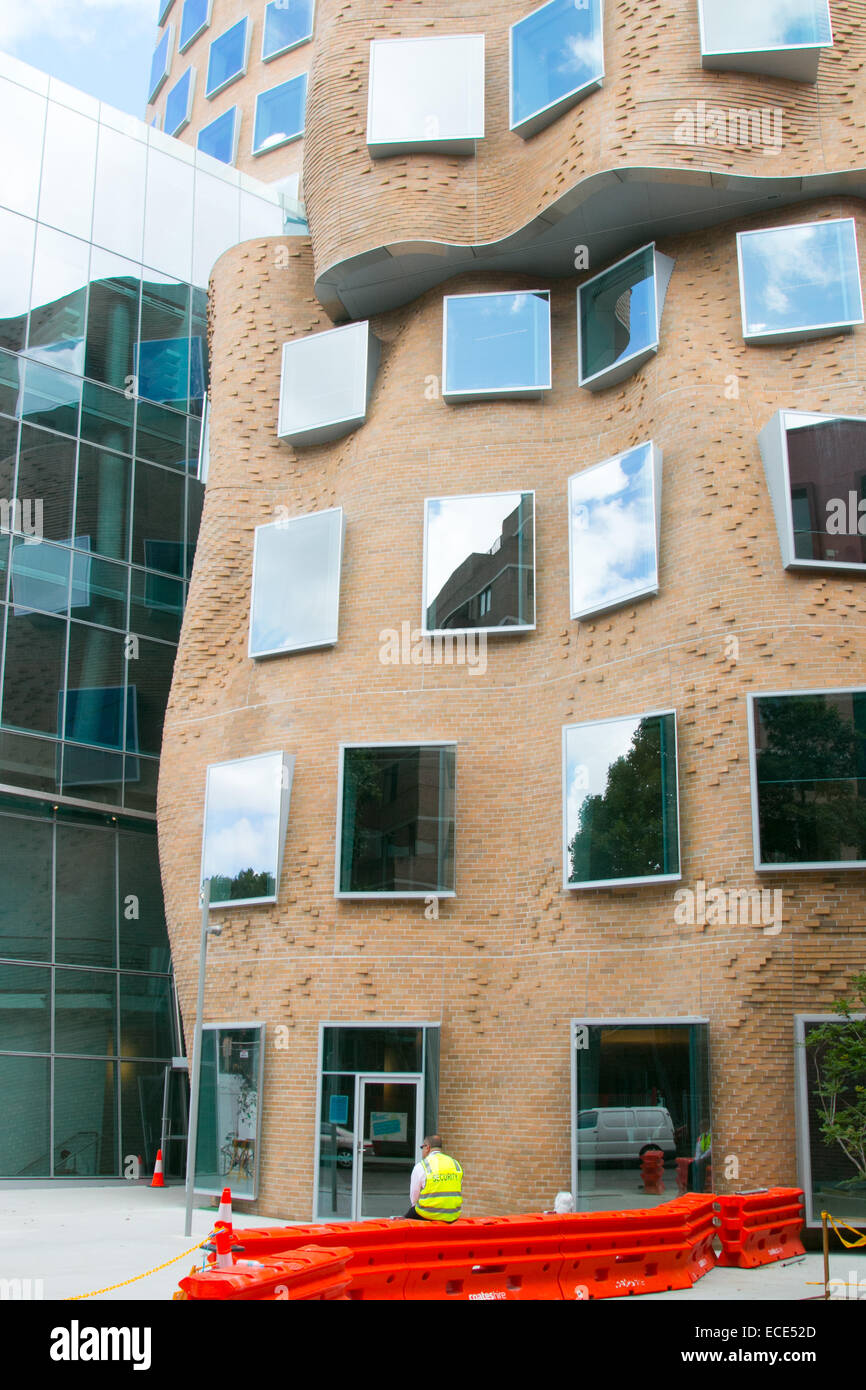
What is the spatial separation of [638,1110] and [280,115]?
32698 millimetres

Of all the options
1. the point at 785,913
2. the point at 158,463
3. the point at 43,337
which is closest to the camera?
the point at 785,913

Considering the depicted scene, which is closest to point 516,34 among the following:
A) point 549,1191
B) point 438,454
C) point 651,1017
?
point 438,454

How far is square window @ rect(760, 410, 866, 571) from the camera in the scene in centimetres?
1902

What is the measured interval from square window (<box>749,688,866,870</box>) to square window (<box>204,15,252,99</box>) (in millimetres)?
33060

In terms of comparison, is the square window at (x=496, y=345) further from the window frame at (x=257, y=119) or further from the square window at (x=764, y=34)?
the window frame at (x=257, y=119)

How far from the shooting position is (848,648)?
18.6 meters

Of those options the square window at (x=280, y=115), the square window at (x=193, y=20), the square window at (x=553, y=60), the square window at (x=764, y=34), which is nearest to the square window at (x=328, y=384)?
the square window at (x=553, y=60)

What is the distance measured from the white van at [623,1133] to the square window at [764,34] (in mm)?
16260

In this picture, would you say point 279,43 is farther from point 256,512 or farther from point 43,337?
point 256,512

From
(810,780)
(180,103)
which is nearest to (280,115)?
(180,103)

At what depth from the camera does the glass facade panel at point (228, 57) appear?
140 feet

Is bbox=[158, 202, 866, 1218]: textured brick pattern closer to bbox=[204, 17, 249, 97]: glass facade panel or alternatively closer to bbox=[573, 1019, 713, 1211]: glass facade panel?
bbox=[573, 1019, 713, 1211]: glass facade panel

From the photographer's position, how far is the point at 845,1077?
16.6 metres

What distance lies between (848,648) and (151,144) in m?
23.4
